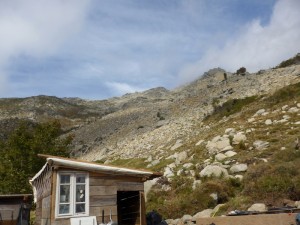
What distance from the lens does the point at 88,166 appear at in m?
16.8

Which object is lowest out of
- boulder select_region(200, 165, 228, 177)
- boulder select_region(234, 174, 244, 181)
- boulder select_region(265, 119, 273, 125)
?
boulder select_region(234, 174, 244, 181)

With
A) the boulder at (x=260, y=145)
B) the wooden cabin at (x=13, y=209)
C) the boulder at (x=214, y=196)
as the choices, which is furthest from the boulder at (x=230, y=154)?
the wooden cabin at (x=13, y=209)

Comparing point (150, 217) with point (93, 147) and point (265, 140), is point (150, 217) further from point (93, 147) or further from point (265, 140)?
point (93, 147)

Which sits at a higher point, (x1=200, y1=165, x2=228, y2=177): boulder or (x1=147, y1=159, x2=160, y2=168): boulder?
(x1=147, y1=159, x2=160, y2=168): boulder

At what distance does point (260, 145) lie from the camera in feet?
98.2

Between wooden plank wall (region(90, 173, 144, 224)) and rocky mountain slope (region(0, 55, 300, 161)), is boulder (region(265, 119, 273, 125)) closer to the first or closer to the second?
rocky mountain slope (region(0, 55, 300, 161))

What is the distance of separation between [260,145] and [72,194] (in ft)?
59.3

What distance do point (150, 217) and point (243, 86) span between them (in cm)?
3797

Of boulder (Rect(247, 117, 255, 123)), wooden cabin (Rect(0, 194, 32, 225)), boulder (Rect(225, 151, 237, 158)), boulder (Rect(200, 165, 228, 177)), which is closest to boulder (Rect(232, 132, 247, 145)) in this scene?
boulder (Rect(225, 151, 237, 158))

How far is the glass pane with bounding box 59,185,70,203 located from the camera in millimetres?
16312

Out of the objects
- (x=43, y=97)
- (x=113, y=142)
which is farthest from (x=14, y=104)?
(x=113, y=142)

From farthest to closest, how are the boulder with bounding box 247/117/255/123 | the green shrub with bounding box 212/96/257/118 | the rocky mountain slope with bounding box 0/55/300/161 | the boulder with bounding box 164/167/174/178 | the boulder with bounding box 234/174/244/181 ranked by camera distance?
1. the rocky mountain slope with bounding box 0/55/300/161
2. the green shrub with bounding box 212/96/257/118
3. the boulder with bounding box 247/117/255/123
4. the boulder with bounding box 164/167/174/178
5. the boulder with bounding box 234/174/244/181

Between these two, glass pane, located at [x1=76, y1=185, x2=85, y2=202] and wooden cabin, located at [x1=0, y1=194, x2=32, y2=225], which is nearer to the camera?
glass pane, located at [x1=76, y1=185, x2=85, y2=202]

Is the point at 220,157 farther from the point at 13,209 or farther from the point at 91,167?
the point at 13,209
